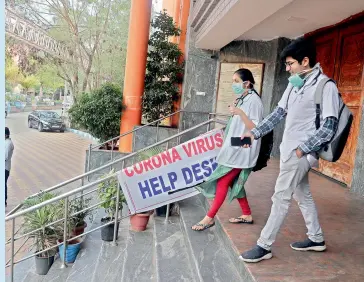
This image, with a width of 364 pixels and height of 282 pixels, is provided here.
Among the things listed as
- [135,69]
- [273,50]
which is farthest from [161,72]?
[273,50]

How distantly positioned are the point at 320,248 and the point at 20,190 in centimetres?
704

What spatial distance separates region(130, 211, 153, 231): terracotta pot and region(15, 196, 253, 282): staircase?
2.9 inches

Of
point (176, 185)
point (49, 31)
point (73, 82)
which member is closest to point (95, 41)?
point (49, 31)

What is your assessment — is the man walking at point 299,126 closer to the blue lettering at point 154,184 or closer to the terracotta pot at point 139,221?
the blue lettering at point 154,184

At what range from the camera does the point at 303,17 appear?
4754mm

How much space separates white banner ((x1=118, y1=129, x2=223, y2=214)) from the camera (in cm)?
349

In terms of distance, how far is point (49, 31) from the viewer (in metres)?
14.8

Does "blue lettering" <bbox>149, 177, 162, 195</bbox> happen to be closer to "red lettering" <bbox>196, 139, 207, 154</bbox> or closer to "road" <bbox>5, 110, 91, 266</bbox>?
"red lettering" <bbox>196, 139, 207, 154</bbox>

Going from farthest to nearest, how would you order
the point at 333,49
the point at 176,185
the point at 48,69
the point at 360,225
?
the point at 48,69
the point at 333,49
the point at 176,185
the point at 360,225

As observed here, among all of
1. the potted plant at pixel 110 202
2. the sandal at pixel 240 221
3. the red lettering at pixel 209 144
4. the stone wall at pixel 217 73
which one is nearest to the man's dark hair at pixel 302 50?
the sandal at pixel 240 221

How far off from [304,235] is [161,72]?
18.6 feet

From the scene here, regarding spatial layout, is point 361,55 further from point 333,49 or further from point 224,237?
point 224,237

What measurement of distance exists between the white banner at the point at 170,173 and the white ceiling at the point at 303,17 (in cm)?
179

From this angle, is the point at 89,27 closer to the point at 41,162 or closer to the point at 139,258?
the point at 41,162
